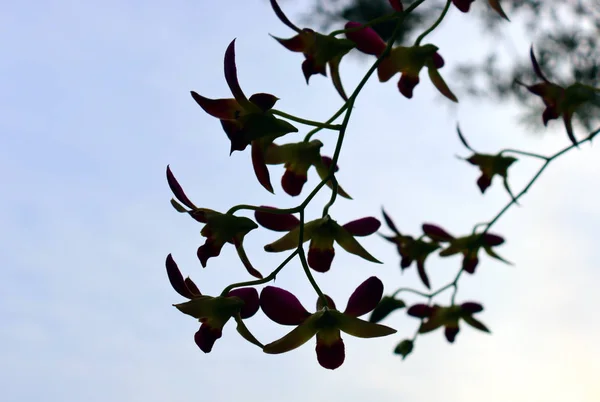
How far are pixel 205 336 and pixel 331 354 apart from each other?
10cm

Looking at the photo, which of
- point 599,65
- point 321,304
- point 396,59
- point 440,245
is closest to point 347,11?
point 599,65

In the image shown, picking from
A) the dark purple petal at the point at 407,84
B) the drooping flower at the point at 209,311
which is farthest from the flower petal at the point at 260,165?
the dark purple petal at the point at 407,84

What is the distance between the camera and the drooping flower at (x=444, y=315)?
40.4 inches

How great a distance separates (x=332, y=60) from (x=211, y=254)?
8.3 inches

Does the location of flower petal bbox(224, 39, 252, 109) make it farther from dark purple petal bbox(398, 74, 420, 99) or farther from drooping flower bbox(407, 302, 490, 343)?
drooping flower bbox(407, 302, 490, 343)

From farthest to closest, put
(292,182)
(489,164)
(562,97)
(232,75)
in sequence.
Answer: (489,164) < (562,97) < (292,182) < (232,75)

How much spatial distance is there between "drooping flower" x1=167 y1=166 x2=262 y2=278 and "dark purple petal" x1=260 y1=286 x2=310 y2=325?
0.09 feet

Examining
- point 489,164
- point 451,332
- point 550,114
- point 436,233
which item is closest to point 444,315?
point 451,332

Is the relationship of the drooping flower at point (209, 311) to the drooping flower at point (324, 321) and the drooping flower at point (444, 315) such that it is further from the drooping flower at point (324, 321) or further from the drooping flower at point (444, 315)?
the drooping flower at point (444, 315)

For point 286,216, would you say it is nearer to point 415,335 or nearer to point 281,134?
point 281,134

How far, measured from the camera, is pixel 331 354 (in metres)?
0.55

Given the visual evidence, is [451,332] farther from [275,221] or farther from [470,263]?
[275,221]

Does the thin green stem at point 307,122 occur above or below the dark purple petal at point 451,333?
below

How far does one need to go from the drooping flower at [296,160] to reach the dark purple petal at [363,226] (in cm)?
3
